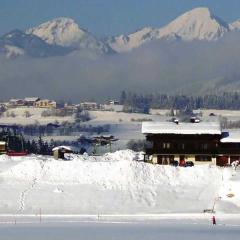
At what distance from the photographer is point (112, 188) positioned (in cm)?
5122

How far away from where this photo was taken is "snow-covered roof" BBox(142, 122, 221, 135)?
6556cm

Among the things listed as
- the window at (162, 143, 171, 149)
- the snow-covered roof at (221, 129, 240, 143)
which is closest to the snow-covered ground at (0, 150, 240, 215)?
the snow-covered roof at (221, 129, 240, 143)

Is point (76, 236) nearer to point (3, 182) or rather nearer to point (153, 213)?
point (153, 213)

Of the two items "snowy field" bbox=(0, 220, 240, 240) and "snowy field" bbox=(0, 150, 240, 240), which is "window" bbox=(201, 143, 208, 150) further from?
"snowy field" bbox=(0, 220, 240, 240)

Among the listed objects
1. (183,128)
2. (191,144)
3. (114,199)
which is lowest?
(114,199)

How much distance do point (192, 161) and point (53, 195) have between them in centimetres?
1879

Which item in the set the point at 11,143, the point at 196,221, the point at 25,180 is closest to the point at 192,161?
the point at 25,180

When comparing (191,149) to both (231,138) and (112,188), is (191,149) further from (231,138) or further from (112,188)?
(112,188)

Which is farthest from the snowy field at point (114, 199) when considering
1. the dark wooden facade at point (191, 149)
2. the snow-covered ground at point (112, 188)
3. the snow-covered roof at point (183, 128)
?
the snow-covered roof at point (183, 128)

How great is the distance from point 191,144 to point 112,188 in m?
16.4

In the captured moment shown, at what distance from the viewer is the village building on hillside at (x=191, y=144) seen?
64938 millimetres

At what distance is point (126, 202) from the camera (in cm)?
4878

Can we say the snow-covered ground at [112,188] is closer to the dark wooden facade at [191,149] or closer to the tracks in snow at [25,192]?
the tracks in snow at [25,192]

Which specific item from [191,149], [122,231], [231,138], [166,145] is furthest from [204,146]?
[122,231]
